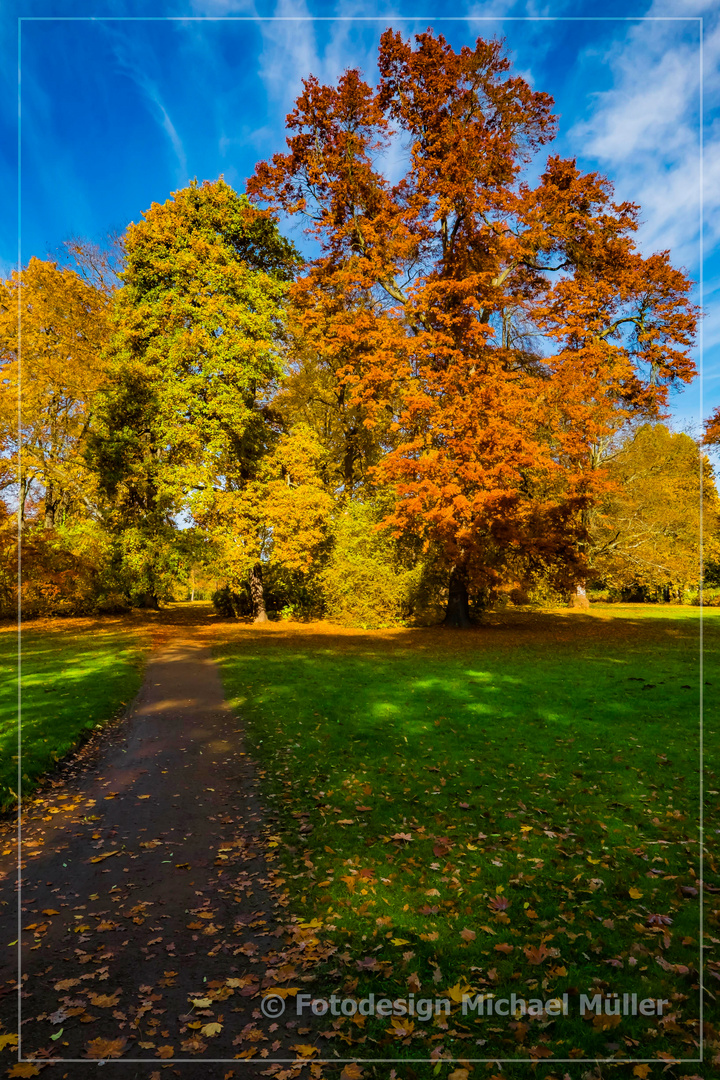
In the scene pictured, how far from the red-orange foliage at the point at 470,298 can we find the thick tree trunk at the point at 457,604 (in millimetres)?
918

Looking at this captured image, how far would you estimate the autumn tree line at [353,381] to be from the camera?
68.0 feet

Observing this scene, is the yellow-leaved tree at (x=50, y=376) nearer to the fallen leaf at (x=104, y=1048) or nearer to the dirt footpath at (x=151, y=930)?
the dirt footpath at (x=151, y=930)

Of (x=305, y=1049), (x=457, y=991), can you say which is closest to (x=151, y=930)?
(x=305, y=1049)

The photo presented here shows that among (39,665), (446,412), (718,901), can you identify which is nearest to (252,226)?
(446,412)

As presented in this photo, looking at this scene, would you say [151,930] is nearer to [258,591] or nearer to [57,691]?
[57,691]

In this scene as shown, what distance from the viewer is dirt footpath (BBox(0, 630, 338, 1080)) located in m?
3.54

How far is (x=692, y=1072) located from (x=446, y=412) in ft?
58.6

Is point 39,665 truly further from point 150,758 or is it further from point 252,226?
point 252,226

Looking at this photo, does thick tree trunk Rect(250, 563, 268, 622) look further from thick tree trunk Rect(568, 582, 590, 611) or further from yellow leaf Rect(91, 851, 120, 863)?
yellow leaf Rect(91, 851, 120, 863)

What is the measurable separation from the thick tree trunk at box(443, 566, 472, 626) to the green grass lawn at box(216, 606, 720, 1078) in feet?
31.9

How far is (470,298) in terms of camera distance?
1978 centimetres

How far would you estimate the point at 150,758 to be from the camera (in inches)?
344

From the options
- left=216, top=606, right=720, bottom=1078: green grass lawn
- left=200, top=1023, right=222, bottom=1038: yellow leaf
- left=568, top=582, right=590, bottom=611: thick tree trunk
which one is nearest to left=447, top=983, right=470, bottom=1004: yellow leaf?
left=216, top=606, right=720, bottom=1078: green grass lawn

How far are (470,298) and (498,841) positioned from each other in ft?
60.6
